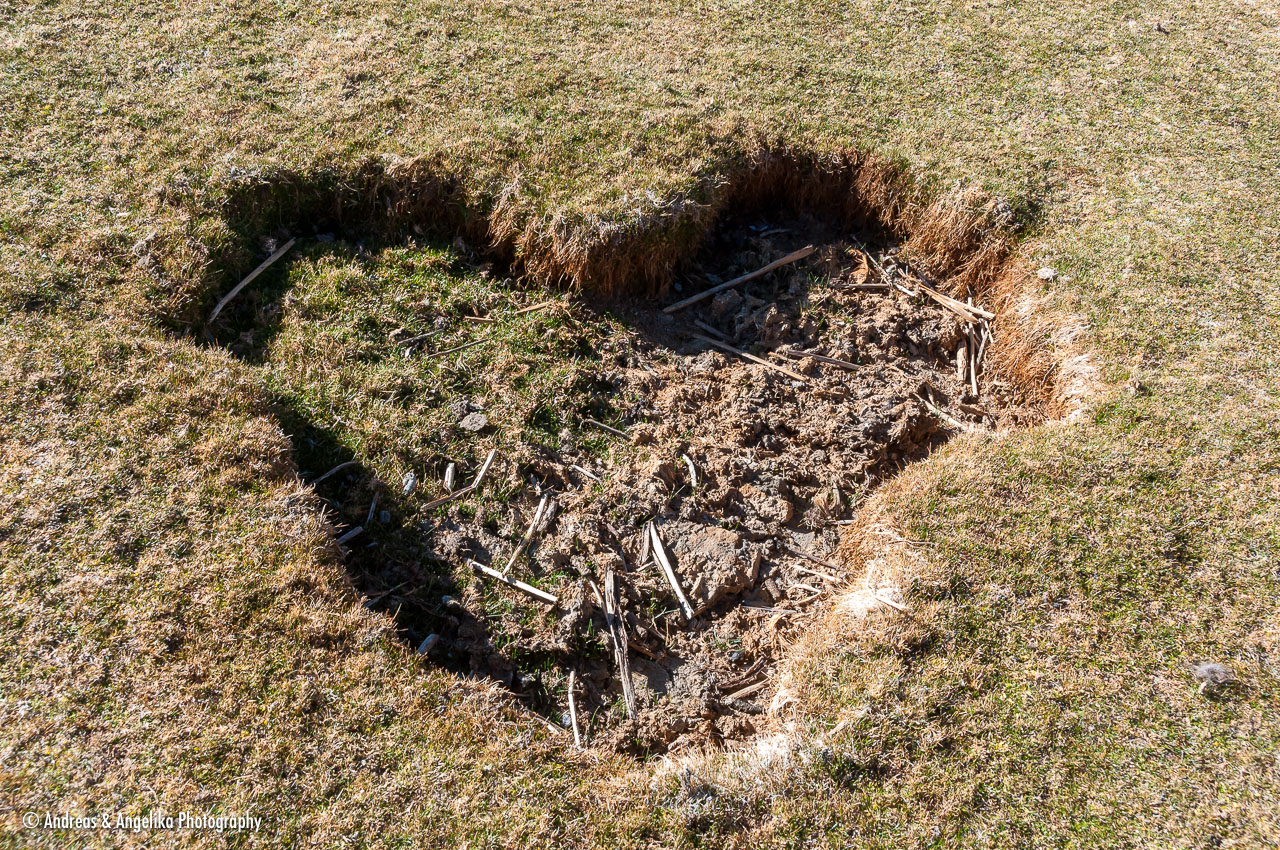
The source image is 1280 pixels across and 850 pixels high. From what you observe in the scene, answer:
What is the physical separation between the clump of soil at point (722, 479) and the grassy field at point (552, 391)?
1.34 ft

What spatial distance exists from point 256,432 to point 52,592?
1160 mm

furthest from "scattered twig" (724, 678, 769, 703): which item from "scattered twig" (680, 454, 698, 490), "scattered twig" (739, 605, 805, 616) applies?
"scattered twig" (680, 454, 698, 490)

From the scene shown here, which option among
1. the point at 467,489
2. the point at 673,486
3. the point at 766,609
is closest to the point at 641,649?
the point at 766,609

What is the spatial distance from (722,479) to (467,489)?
152 centimetres

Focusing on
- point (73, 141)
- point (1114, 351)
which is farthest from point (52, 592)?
point (1114, 351)

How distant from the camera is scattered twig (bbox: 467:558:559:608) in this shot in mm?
4133

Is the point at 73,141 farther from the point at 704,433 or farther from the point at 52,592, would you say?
the point at 704,433

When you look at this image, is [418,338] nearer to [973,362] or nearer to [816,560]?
[816,560]

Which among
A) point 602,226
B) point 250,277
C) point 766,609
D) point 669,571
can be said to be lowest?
point 766,609

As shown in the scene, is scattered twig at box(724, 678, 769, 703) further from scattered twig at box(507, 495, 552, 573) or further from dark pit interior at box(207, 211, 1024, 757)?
scattered twig at box(507, 495, 552, 573)

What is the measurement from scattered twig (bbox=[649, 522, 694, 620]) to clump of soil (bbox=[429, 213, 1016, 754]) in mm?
34

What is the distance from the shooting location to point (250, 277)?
5.25 meters

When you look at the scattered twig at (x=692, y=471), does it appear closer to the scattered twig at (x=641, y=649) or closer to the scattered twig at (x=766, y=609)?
the scattered twig at (x=766, y=609)

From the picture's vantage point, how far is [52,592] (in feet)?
11.2
